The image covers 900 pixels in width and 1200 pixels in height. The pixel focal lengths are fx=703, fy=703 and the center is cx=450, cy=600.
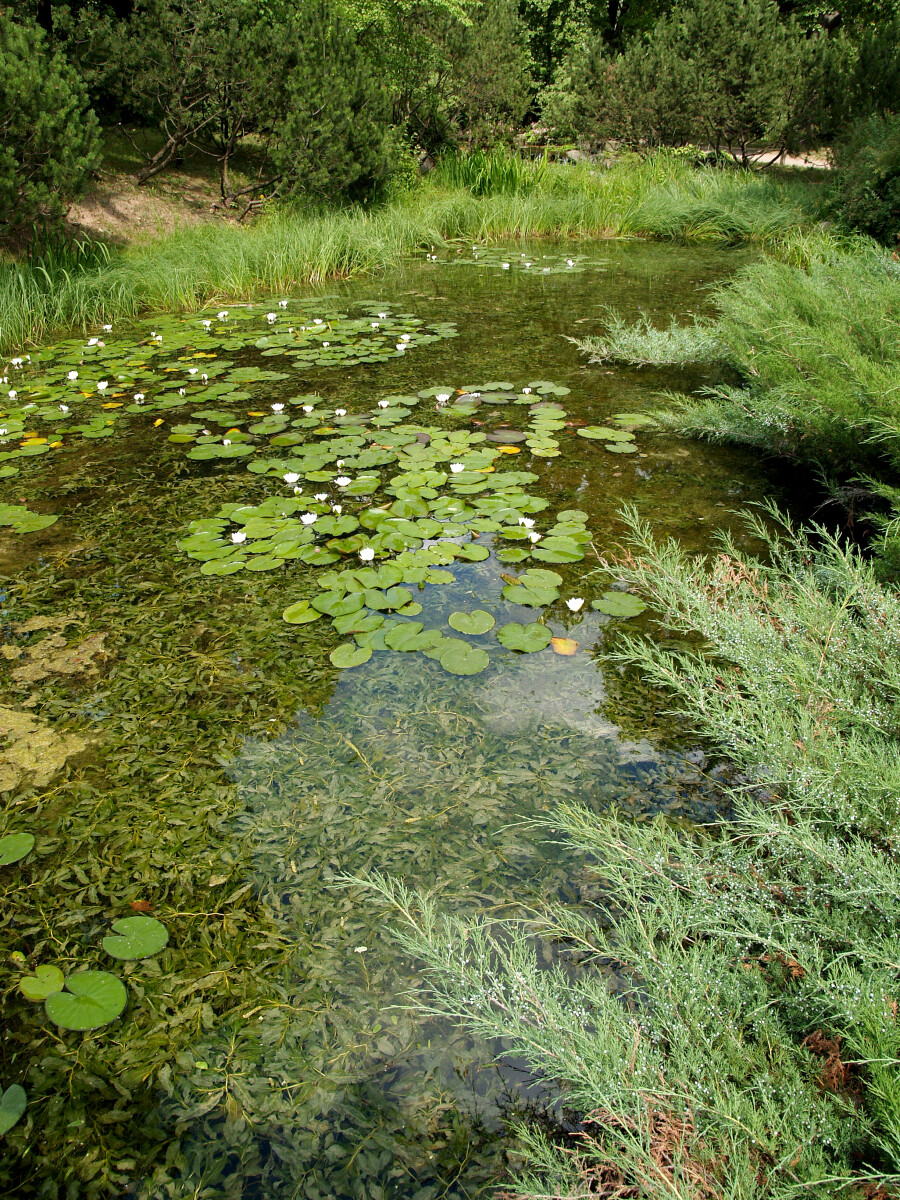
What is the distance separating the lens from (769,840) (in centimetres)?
112

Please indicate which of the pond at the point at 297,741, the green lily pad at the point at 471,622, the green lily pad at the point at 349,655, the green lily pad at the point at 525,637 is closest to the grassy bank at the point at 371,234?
the pond at the point at 297,741

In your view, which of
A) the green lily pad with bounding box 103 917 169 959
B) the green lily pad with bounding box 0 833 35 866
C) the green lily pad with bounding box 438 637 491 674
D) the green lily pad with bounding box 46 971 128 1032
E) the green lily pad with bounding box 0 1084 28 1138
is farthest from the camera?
the green lily pad with bounding box 438 637 491 674

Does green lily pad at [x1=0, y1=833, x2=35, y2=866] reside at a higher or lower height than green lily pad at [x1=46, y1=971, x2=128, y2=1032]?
lower

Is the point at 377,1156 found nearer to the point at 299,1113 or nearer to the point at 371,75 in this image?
the point at 299,1113

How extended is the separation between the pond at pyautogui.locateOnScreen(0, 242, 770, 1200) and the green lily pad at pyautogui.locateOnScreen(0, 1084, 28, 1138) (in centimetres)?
2

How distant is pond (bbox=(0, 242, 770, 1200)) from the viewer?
1.18 metres

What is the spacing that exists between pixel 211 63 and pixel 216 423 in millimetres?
6963

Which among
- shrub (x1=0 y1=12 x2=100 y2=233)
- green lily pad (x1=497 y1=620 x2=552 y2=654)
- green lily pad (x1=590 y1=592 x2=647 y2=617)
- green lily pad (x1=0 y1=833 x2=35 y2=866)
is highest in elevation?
shrub (x1=0 y1=12 x2=100 y2=233)

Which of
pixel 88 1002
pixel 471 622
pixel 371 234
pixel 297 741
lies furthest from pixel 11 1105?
pixel 371 234

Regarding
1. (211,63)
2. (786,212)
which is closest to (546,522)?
(786,212)

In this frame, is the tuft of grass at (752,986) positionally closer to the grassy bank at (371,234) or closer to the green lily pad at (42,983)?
the green lily pad at (42,983)

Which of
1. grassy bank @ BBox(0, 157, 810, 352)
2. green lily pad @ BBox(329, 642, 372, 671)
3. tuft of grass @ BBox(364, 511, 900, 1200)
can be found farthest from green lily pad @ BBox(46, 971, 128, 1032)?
grassy bank @ BBox(0, 157, 810, 352)

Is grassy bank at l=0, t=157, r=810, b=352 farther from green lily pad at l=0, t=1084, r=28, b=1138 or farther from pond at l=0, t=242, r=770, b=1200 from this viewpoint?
green lily pad at l=0, t=1084, r=28, b=1138

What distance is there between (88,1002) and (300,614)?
1.27m
